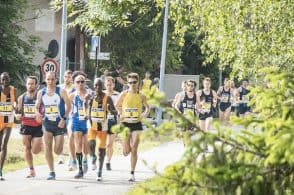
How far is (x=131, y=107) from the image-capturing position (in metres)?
Answer: 12.9

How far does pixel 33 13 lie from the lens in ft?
127

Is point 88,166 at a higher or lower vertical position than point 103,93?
lower

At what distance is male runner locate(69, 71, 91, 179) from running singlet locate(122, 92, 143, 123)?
0.67 metres

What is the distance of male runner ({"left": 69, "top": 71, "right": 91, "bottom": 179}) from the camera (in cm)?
1294

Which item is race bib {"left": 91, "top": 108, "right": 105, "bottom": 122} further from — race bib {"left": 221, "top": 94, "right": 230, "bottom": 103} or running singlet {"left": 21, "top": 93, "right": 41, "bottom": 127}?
race bib {"left": 221, "top": 94, "right": 230, "bottom": 103}

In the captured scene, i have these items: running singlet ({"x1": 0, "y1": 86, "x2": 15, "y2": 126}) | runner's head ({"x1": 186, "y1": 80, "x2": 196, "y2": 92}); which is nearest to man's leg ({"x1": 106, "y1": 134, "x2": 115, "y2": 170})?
running singlet ({"x1": 0, "y1": 86, "x2": 15, "y2": 126})

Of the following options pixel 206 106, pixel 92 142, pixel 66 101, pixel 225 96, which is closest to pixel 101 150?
pixel 92 142

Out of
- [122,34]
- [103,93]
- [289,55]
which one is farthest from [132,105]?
[122,34]

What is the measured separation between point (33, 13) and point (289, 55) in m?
29.3

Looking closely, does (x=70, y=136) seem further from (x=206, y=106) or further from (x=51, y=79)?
(x=206, y=106)

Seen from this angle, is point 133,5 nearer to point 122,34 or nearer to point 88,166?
point 88,166

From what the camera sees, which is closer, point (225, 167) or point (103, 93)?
point (225, 167)

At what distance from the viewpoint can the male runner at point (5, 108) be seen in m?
12.8

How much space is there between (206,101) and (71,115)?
16.9 feet
